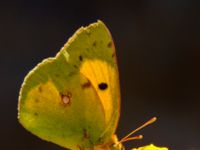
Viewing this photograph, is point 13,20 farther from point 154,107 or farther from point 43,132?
Result: point 43,132

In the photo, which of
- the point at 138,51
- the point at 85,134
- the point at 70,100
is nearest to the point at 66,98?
the point at 70,100

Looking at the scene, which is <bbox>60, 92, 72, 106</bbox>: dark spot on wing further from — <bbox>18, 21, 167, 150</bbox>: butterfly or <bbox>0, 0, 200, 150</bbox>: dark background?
<bbox>0, 0, 200, 150</bbox>: dark background

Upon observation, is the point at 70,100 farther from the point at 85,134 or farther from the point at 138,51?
the point at 138,51

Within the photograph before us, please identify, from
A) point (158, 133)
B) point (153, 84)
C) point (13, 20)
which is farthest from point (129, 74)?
point (13, 20)

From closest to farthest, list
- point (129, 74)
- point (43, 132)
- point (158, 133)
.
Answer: point (43, 132), point (158, 133), point (129, 74)

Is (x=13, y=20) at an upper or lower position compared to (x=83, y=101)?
upper
